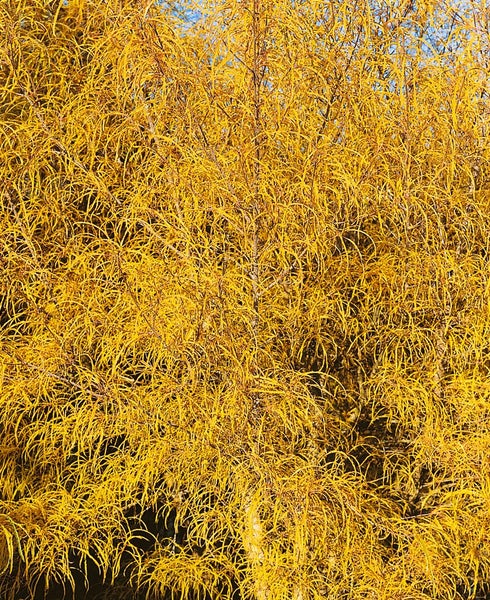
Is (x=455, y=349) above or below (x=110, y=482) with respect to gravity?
above

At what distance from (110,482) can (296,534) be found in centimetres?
61

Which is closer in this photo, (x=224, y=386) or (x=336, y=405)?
(x=224, y=386)

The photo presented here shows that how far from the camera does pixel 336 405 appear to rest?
2.55 meters

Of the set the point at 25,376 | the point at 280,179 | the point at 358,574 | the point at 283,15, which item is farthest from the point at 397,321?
the point at 25,376

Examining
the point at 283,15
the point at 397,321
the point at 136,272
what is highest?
the point at 283,15

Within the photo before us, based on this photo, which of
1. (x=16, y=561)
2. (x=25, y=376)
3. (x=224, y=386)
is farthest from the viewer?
(x=16, y=561)

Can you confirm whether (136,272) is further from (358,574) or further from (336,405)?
(358,574)

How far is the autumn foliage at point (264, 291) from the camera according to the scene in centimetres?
203

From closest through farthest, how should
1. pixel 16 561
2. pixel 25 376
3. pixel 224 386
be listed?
pixel 224 386, pixel 25 376, pixel 16 561

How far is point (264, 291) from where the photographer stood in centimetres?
207

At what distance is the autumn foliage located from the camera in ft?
6.67

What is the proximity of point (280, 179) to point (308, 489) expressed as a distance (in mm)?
782

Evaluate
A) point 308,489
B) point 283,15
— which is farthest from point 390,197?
point 308,489

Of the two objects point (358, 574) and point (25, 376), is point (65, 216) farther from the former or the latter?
point (358, 574)
